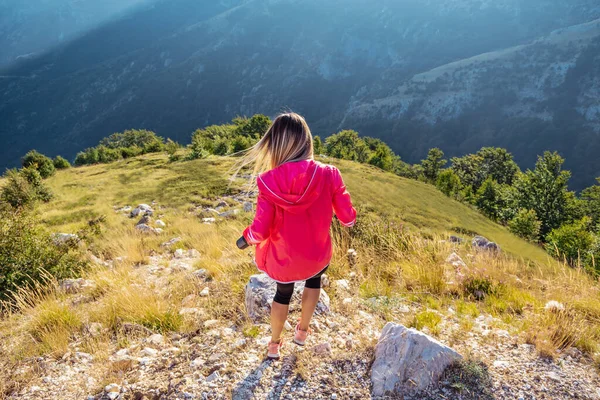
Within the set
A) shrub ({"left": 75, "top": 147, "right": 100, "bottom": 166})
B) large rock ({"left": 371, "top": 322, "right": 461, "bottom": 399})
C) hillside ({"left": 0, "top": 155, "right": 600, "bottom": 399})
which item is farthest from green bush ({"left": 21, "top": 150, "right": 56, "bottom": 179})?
large rock ({"left": 371, "top": 322, "right": 461, "bottom": 399})

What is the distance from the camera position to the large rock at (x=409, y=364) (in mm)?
2988

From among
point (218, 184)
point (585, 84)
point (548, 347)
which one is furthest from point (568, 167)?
point (548, 347)

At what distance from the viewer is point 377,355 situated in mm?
3318

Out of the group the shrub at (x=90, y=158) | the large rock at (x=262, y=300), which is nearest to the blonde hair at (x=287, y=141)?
the large rock at (x=262, y=300)

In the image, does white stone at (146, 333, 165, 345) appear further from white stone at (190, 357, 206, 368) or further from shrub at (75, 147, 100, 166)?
shrub at (75, 147, 100, 166)

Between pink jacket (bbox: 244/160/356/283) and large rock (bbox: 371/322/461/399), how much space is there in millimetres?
1120

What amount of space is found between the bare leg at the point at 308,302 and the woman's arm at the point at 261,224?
2.99ft

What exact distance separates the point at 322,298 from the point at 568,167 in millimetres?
196946

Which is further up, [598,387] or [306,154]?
[306,154]

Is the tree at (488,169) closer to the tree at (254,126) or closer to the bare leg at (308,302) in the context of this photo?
the tree at (254,126)

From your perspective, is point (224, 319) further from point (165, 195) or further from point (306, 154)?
point (165, 195)

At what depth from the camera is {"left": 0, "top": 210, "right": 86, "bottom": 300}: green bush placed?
5809mm

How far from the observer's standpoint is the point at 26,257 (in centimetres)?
611

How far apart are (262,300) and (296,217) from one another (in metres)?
1.85
